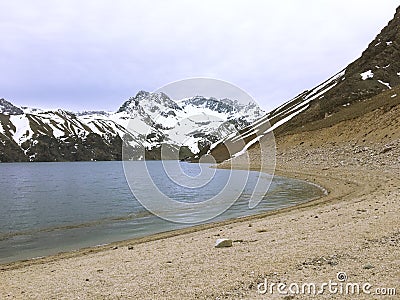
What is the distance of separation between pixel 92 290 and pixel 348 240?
7.50m

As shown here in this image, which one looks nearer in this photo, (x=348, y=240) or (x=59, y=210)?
(x=348, y=240)

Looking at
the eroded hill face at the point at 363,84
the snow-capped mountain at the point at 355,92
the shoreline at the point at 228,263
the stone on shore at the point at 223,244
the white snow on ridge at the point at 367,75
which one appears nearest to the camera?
the shoreline at the point at 228,263

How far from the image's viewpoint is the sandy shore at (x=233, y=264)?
863 centimetres

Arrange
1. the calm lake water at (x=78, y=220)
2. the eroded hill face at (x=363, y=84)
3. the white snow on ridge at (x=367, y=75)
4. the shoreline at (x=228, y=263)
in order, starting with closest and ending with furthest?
the shoreline at (x=228, y=263), the calm lake water at (x=78, y=220), the eroded hill face at (x=363, y=84), the white snow on ridge at (x=367, y=75)

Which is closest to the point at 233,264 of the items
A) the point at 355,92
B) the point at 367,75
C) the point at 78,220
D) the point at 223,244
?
the point at 223,244

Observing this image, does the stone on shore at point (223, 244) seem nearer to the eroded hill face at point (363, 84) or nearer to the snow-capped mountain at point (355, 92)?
the snow-capped mountain at point (355, 92)

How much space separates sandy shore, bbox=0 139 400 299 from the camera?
28.3 feet

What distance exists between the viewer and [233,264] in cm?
1062

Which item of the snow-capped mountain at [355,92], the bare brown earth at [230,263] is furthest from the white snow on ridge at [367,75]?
the bare brown earth at [230,263]

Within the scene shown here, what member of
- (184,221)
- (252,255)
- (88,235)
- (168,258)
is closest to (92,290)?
(168,258)

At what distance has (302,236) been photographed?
13727 millimetres

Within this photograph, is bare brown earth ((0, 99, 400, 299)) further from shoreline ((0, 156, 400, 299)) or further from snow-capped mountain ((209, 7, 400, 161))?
snow-capped mountain ((209, 7, 400, 161))

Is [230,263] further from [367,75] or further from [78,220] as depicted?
[367,75]

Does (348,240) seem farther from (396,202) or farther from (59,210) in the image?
(59,210)
